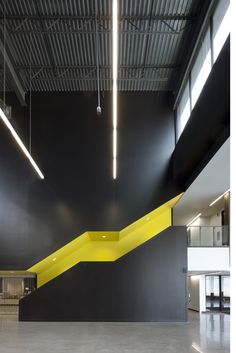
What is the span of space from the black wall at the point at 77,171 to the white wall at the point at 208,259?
241 cm

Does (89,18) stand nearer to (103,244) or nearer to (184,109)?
(184,109)

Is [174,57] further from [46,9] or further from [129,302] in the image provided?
[129,302]

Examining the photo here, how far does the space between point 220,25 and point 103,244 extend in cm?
1337

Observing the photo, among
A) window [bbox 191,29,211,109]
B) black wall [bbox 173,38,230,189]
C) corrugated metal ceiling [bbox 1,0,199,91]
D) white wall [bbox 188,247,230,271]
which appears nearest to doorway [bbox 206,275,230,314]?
white wall [bbox 188,247,230,271]

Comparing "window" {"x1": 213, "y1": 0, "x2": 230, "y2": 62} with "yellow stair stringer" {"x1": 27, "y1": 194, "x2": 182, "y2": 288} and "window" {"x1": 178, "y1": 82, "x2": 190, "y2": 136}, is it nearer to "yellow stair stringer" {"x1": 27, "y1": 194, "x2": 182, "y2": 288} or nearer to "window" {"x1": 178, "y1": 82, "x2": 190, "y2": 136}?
"window" {"x1": 178, "y1": 82, "x2": 190, "y2": 136}

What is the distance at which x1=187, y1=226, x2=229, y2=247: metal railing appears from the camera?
59.2 ft

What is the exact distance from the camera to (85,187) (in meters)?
19.3

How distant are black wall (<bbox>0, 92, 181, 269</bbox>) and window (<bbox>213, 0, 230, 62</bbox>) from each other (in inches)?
320


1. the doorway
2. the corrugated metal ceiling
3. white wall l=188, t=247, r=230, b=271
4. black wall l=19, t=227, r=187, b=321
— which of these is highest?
the corrugated metal ceiling

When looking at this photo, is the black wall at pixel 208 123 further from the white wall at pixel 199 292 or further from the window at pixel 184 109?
the white wall at pixel 199 292

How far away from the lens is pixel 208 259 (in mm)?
18234

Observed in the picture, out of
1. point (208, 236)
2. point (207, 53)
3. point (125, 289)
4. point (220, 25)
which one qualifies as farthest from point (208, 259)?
point (220, 25)

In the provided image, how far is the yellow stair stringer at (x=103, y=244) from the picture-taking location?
766 inches

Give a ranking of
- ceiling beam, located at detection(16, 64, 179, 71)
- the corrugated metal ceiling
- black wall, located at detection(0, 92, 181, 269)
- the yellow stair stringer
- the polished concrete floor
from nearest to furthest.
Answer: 1. the polished concrete floor
2. the corrugated metal ceiling
3. ceiling beam, located at detection(16, 64, 179, 71)
4. black wall, located at detection(0, 92, 181, 269)
5. the yellow stair stringer
